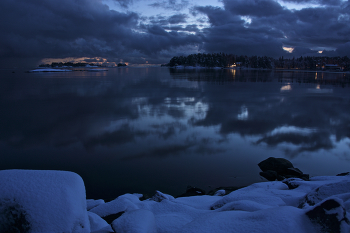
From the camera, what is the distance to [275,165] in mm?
6652

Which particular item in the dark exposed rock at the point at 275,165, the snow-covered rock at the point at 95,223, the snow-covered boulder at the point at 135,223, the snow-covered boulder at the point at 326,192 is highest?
the snow-covered boulder at the point at 135,223

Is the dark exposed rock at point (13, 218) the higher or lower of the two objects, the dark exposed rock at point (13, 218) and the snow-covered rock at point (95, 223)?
the higher

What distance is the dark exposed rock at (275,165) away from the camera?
21.5 feet

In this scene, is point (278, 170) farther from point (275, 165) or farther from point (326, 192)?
point (326, 192)

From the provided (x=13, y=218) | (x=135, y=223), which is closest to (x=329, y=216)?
(x=135, y=223)

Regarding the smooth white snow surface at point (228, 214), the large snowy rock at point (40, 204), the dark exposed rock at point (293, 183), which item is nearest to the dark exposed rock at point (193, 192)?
the smooth white snow surface at point (228, 214)

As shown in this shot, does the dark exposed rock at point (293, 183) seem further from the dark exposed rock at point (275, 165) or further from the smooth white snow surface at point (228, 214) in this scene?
the dark exposed rock at point (275, 165)

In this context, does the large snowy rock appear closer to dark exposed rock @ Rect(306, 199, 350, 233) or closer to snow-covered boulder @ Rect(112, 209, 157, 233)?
snow-covered boulder @ Rect(112, 209, 157, 233)

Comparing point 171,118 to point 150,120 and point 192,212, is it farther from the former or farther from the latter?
point 192,212

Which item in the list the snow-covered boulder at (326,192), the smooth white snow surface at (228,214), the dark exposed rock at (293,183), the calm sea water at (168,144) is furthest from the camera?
the calm sea water at (168,144)

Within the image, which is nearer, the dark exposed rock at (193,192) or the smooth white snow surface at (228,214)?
the smooth white snow surface at (228,214)

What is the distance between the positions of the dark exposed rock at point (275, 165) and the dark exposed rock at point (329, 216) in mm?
4322

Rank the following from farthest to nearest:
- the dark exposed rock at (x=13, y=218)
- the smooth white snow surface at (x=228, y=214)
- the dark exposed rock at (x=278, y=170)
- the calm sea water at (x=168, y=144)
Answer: the calm sea water at (x=168, y=144) < the dark exposed rock at (x=278, y=170) < the smooth white snow surface at (x=228, y=214) < the dark exposed rock at (x=13, y=218)

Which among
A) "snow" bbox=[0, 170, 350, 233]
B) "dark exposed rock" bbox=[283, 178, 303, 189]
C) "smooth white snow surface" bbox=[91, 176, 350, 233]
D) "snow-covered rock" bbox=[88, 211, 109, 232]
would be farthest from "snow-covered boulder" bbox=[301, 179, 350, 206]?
"snow-covered rock" bbox=[88, 211, 109, 232]
